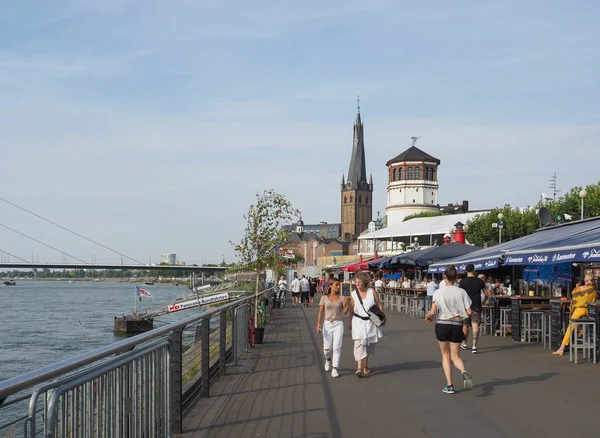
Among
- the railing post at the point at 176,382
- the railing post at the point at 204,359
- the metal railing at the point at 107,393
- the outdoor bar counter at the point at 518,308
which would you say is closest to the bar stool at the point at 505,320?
the outdoor bar counter at the point at 518,308

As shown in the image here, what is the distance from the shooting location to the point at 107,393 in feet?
14.8

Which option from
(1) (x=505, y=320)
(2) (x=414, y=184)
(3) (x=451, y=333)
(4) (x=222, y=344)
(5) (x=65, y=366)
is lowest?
(1) (x=505, y=320)

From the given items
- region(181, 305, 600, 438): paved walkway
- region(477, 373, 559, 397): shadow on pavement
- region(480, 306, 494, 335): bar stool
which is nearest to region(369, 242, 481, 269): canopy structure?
region(480, 306, 494, 335): bar stool

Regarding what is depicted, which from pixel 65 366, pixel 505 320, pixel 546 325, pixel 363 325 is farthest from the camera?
pixel 505 320

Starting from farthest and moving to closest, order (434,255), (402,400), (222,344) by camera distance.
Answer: (434,255) → (222,344) → (402,400)

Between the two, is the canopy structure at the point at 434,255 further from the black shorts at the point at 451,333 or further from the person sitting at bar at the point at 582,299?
the black shorts at the point at 451,333

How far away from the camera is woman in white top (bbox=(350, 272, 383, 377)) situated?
36.8ft

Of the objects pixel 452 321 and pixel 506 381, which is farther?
pixel 506 381

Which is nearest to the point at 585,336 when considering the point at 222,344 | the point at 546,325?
the point at 546,325

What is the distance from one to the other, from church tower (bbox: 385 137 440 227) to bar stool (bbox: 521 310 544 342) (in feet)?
365

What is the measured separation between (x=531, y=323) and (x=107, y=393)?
1388cm

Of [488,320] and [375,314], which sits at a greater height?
[375,314]

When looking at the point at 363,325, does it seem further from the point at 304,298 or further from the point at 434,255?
the point at 304,298

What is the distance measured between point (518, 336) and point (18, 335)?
33038mm
